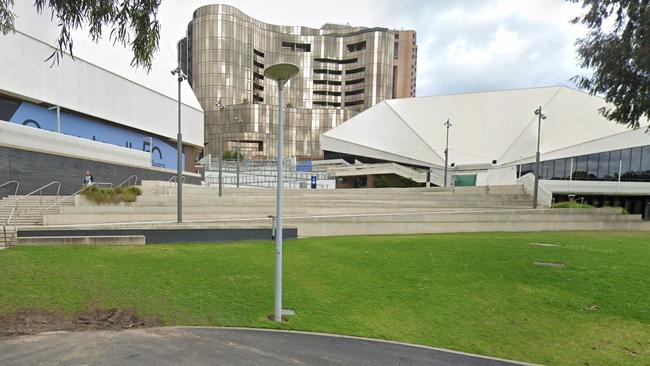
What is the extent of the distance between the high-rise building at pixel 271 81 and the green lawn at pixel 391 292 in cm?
6997

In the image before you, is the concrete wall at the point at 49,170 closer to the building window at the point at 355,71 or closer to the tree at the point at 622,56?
the tree at the point at 622,56

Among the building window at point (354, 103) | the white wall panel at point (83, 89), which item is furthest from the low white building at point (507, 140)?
the building window at point (354, 103)

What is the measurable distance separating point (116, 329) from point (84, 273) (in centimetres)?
380

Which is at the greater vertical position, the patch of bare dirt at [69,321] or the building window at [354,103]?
the building window at [354,103]

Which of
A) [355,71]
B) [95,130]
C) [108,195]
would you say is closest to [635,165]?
[108,195]

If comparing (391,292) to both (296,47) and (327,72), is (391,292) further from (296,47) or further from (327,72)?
(296,47)

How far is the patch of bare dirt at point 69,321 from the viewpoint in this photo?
515 centimetres

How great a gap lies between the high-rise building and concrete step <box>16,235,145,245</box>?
2621 inches

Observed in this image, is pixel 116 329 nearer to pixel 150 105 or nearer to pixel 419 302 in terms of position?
pixel 419 302

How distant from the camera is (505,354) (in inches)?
187

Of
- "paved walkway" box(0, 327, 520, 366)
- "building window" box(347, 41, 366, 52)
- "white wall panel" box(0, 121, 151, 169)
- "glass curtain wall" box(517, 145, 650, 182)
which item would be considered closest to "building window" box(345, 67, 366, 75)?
"building window" box(347, 41, 366, 52)

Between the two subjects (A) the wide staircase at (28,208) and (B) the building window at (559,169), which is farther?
(B) the building window at (559,169)

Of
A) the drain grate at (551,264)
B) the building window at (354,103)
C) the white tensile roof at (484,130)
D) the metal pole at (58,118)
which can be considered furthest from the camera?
the building window at (354,103)

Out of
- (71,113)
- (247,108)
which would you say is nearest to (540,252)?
(71,113)
